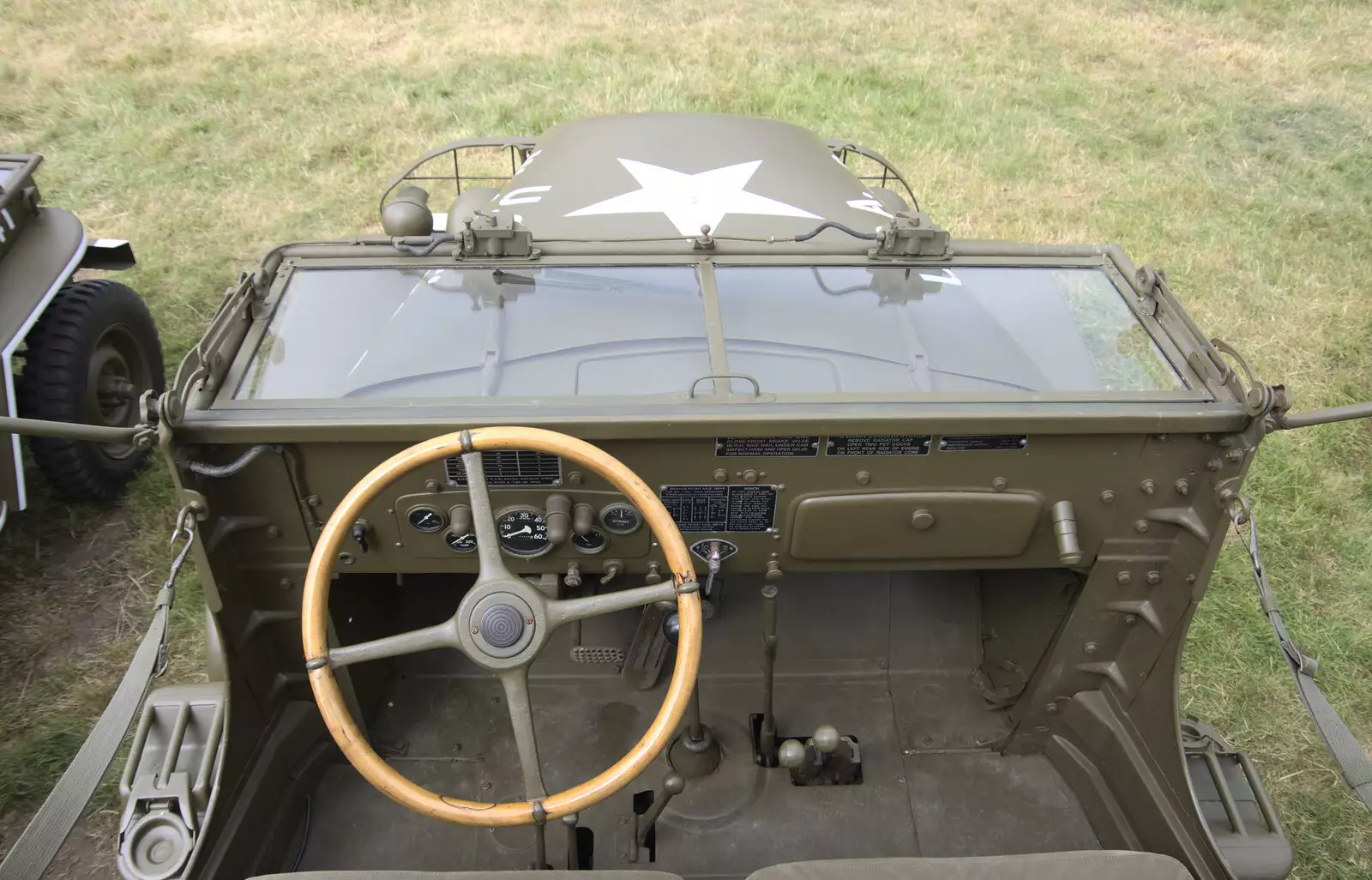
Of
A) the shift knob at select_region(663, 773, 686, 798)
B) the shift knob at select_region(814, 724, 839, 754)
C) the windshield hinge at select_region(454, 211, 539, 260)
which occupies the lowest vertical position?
→ the shift knob at select_region(814, 724, 839, 754)

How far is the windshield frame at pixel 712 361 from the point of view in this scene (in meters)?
2.21

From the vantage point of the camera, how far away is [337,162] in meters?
7.33

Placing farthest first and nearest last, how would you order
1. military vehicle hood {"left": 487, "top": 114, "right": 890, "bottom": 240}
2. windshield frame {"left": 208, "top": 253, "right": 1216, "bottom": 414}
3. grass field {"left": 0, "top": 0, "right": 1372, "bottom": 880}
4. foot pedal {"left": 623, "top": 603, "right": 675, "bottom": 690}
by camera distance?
grass field {"left": 0, "top": 0, "right": 1372, "bottom": 880}
military vehicle hood {"left": 487, "top": 114, "right": 890, "bottom": 240}
foot pedal {"left": 623, "top": 603, "right": 675, "bottom": 690}
windshield frame {"left": 208, "top": 253, "right": 1216, "bottom": 414}

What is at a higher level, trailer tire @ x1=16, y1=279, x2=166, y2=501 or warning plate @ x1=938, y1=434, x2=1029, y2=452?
warning plate @ x1=938, y1=434, x2=1029, y2=452

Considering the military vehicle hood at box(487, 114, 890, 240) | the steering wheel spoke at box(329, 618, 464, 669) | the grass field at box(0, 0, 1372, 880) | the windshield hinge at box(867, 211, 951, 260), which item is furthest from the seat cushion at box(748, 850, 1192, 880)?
the military vehicle hood at box(487, 114, 890, 240)

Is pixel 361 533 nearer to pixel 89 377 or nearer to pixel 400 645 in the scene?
pixel 400 645

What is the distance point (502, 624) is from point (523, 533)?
47 cm

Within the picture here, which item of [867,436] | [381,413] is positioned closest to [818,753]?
[867,436]

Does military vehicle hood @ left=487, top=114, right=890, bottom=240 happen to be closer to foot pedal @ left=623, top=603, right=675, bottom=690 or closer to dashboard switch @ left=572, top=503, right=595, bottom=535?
dashboard switch @ left=572, top=503, right=595, bottom=535

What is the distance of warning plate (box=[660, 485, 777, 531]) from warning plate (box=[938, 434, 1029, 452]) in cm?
42

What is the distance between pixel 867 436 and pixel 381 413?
1.12 meters

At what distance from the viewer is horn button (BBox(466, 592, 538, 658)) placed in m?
1.90

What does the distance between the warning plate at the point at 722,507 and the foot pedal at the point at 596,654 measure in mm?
667

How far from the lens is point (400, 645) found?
1951 millimetres
